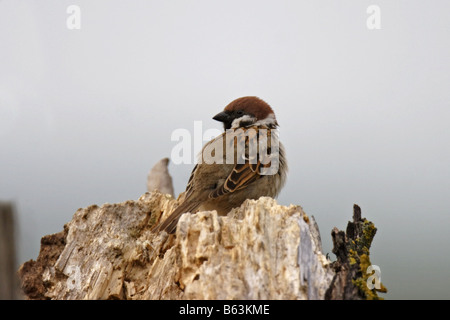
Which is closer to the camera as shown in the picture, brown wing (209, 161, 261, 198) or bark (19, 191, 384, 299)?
bark (19, 191, 384, 299)

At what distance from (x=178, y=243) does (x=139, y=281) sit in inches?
18.9

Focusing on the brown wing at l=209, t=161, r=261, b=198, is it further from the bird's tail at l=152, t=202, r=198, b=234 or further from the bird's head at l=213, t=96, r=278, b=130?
the bird's head at l=213, t=96, r=278, b=130

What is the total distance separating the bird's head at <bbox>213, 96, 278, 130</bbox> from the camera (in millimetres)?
4406

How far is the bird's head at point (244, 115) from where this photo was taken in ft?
14.5

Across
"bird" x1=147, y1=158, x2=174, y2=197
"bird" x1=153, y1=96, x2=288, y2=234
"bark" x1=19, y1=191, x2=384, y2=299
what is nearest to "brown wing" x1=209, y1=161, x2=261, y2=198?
"bird" x1=153, y1=96, x2=288, y2=234

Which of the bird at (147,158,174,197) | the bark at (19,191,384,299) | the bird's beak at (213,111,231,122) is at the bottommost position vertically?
the bark at (19,191,384,299)

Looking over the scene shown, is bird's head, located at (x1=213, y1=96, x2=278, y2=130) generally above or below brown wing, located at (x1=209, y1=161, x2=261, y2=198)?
above

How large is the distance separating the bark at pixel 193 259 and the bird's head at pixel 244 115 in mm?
1235

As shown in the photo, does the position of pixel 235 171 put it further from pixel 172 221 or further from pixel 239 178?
pixel 172 221

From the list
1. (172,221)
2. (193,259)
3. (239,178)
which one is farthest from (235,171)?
(193,259)

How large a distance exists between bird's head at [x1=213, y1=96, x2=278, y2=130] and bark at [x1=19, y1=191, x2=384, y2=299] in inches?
48.6
